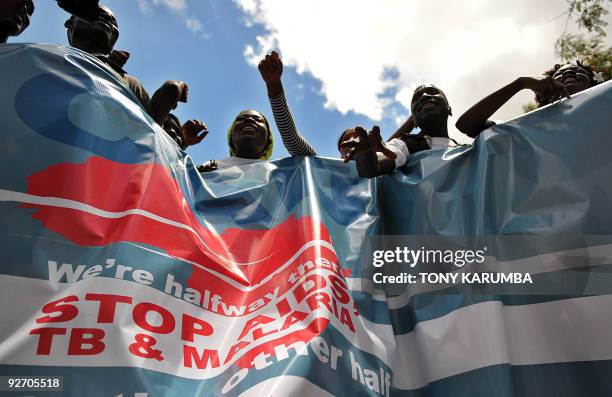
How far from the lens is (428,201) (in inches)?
82.4

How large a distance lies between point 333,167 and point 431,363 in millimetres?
1183

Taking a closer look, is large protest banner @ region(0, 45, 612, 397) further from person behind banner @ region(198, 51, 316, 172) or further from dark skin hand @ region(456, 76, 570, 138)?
person behind banner @ region(198, 51, 316, 172)

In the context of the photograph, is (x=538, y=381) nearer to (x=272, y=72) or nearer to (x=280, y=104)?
(x=280, y=104)

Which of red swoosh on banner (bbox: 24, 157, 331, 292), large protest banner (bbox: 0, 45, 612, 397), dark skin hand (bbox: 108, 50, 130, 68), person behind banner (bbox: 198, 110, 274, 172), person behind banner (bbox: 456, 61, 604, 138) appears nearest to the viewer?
large protest banner (bbox: 0, 45, 612, 397)

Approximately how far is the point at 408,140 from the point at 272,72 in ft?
3.01

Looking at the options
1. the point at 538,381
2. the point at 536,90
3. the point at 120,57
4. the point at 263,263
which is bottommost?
the point at 538,381

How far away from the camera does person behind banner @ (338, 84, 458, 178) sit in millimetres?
2221

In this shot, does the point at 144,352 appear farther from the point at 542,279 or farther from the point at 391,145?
the point at 391,145

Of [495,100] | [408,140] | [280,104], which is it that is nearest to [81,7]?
[280,104]

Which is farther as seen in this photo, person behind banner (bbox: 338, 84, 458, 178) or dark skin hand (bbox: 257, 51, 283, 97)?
dark skin hand (bbox: 257, 51, 283, 97)

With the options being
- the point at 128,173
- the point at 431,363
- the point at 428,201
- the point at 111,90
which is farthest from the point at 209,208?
the point at 431,363

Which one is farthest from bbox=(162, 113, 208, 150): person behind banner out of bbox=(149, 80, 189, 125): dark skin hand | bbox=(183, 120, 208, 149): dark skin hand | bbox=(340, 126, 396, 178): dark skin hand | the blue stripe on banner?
the blue stripe on banner

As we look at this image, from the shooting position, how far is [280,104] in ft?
8.76

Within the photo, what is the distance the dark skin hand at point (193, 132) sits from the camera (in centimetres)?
313
